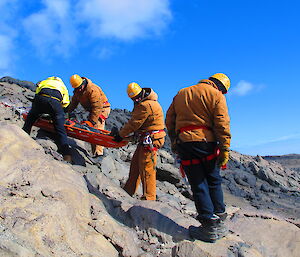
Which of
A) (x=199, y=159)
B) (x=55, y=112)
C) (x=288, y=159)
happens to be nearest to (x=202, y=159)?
(x=199, y=159)

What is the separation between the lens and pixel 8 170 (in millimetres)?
4094

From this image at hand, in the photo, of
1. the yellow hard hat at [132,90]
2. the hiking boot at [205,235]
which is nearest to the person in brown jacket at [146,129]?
the yellow hard hat at [132,90]

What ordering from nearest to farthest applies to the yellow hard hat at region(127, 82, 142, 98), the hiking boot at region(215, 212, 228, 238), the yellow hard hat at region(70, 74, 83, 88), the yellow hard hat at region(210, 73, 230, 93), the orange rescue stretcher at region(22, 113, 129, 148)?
the hiking boot at region(215, 212, 228, 238) < the yellow hard hat at region(210, 73, 230, 93) < the yellow hard hat at region(127, 82, 142, 98) < the orange rescue stretcher at region(22, 113, 129, 148) < the yellow hard hat at region(70, 74, 83, 88)

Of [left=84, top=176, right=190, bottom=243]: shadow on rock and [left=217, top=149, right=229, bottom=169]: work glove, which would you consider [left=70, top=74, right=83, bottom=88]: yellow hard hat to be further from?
[left=217, top=149, right=229, bottom=169]: work glove

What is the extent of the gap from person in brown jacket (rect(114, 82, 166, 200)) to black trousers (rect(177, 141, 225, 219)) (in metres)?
1.61

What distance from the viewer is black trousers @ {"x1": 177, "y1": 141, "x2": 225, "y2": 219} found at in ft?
14.4

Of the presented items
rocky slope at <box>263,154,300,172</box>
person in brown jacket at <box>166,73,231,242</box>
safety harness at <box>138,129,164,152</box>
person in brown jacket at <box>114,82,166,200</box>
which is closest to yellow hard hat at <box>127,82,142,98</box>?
person in brown jacket at <box>114,82,166,200</box>

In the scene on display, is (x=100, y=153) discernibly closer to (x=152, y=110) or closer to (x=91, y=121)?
(x=91, y=121)

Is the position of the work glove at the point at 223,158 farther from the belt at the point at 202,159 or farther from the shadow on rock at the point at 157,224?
the shadow on rock at the point at 157,224

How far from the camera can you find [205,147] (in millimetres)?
4422

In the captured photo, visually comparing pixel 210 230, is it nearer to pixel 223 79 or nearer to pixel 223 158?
pixel 223 158

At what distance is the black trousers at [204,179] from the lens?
14.4 ft

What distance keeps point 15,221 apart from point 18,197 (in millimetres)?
487

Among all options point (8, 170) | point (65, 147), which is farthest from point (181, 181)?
point (8, 170)
